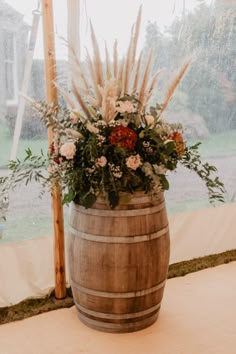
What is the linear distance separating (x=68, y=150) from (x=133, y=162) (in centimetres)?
30

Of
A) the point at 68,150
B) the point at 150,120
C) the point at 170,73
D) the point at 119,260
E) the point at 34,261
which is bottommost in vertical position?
the point at 34,261

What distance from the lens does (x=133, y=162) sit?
6.50 ft

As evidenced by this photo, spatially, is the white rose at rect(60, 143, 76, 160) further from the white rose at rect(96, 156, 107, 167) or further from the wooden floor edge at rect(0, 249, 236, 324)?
the wooden floor edge at rect(0, 249, 236, 324)

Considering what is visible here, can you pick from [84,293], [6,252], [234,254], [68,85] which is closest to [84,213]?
[84,293]

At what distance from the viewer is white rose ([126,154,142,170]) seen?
6.49 ft

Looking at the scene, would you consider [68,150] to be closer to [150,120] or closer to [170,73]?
[150,120]

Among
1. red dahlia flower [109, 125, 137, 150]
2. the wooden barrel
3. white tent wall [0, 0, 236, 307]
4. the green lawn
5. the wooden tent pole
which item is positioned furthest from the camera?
the green lawn

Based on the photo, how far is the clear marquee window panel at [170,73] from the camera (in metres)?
2.34

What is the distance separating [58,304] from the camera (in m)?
2.50

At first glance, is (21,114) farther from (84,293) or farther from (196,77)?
(196,77)

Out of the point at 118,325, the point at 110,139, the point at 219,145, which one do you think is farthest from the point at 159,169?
the point at 219,145

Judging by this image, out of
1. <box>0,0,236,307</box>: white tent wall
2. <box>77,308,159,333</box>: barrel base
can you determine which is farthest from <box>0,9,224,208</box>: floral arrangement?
<box>77,308,159,333</box>: barrel base

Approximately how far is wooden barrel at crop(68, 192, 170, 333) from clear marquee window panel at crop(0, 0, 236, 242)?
0.48 m

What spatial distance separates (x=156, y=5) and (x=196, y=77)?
56cm
